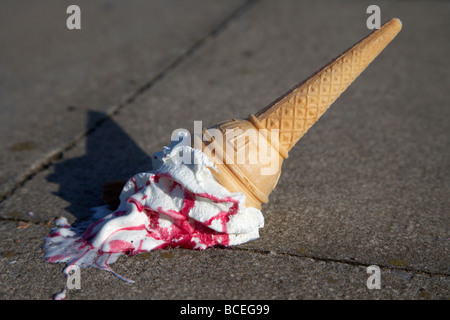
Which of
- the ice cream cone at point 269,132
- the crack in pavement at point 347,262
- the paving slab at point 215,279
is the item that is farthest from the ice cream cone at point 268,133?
the paving slab at point 215,279

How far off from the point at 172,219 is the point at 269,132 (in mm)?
616

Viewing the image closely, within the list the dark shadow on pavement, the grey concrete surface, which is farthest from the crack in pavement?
the dark shadow on pavement

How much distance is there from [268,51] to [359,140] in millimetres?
1789

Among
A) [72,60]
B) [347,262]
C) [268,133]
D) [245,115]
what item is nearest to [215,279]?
[347,262]

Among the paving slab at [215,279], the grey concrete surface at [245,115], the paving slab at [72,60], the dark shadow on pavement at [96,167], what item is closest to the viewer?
the paving slab at [215,279]

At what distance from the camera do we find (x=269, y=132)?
2.38m

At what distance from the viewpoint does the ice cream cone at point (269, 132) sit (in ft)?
7.54

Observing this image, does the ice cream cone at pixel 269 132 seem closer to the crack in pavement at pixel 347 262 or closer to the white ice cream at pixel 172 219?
the white ice cream at pixel 172 219

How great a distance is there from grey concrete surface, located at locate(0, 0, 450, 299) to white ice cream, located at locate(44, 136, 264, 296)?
0.24 feet

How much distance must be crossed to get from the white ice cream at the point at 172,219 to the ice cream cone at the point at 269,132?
69mm

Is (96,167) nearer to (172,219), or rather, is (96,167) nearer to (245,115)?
(172,219)

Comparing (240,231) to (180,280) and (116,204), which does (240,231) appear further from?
(116,204)

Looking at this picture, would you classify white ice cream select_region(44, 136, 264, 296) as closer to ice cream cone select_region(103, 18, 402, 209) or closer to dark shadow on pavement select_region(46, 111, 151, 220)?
ice cream cone select_region(103, 18, 402, 209)
